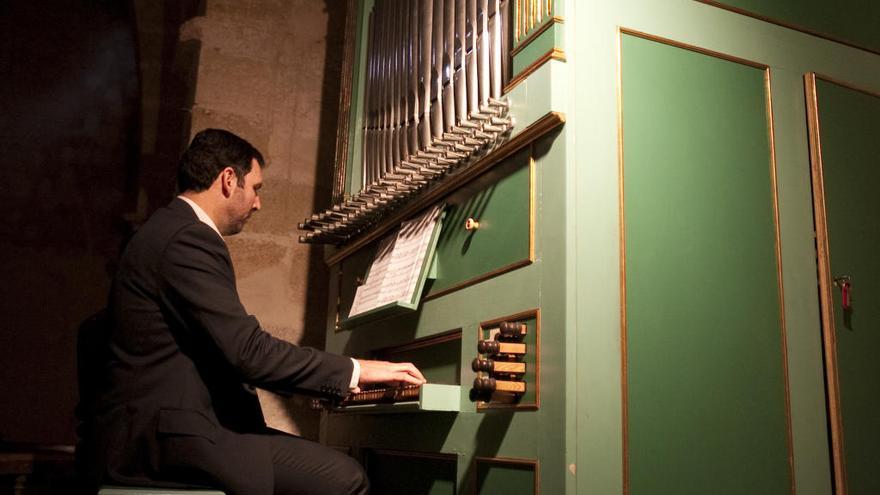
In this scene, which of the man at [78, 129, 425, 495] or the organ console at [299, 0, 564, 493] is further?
the organ console at [299, 0, 564, 493]

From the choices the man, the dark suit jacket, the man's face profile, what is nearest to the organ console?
the man

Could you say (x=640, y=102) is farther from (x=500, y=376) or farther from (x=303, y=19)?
(x=303, y=19)

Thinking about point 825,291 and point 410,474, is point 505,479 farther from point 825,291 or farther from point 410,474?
point 825,291

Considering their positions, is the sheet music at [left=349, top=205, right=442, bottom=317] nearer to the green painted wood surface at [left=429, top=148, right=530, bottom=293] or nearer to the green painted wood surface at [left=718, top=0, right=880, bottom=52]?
the green painted wood surface at [left=429, top=148, right=530, bottom=293]

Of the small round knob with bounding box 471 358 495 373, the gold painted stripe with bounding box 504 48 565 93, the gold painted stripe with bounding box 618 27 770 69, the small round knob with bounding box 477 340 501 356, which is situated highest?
the gold painted stripe with bounding box 618 27 770 69

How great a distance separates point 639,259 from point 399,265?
1328 millimetres

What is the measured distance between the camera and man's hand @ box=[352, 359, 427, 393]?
282 centimetres

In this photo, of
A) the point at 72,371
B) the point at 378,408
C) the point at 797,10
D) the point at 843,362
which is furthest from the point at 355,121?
the point at 72,371

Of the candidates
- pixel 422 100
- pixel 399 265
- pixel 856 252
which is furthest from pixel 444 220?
pixel 856 252

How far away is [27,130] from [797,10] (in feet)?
21.5

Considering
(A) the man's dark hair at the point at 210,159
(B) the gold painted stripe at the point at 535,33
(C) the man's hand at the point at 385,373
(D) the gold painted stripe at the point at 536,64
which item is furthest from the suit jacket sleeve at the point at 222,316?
(B) the gold painted stripe at the point at 535,33

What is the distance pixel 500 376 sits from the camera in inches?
112

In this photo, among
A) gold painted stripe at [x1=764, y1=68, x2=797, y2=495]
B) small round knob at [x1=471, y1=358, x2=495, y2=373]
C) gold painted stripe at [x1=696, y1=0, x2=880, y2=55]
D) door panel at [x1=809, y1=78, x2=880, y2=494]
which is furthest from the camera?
gold painted stripe at [x1=696, y1=0, x2=880, y2=55]

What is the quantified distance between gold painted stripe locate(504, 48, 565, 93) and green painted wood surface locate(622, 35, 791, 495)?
0.25 metres
